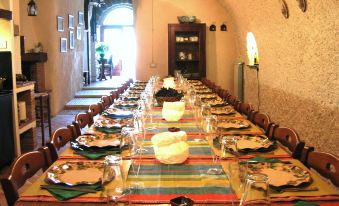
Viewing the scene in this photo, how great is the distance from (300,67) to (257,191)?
4353 millimetres

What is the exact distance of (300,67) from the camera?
207 inches

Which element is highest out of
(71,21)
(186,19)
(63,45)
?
(71,21)

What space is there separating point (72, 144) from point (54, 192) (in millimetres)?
846

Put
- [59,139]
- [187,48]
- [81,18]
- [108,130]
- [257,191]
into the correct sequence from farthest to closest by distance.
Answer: [81,18]
[187,48]
[108,130]
[59,139]
[257,191]

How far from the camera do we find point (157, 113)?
403cm

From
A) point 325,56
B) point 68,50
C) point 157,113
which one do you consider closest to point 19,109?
point 157,113

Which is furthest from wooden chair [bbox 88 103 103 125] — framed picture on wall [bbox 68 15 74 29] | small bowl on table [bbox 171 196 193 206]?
framed picture on wall [bbox 68 15 74 29]

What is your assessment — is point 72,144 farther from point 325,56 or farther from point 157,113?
point 325,56

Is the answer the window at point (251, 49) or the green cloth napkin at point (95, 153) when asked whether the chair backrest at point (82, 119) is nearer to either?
the green cloth napkin at point (95, 153)

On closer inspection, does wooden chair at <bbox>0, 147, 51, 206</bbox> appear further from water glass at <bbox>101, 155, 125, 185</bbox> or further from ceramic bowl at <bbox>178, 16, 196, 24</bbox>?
ceramic bowl at <bbox>178, 16, 196, 24</bbox>

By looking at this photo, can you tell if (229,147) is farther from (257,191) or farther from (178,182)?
(257,191)

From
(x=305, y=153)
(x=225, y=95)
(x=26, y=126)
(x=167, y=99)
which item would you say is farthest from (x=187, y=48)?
(x=305, y=153)

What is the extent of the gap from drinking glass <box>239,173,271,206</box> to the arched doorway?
58.6ft

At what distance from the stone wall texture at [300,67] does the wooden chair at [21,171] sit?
2971mm
